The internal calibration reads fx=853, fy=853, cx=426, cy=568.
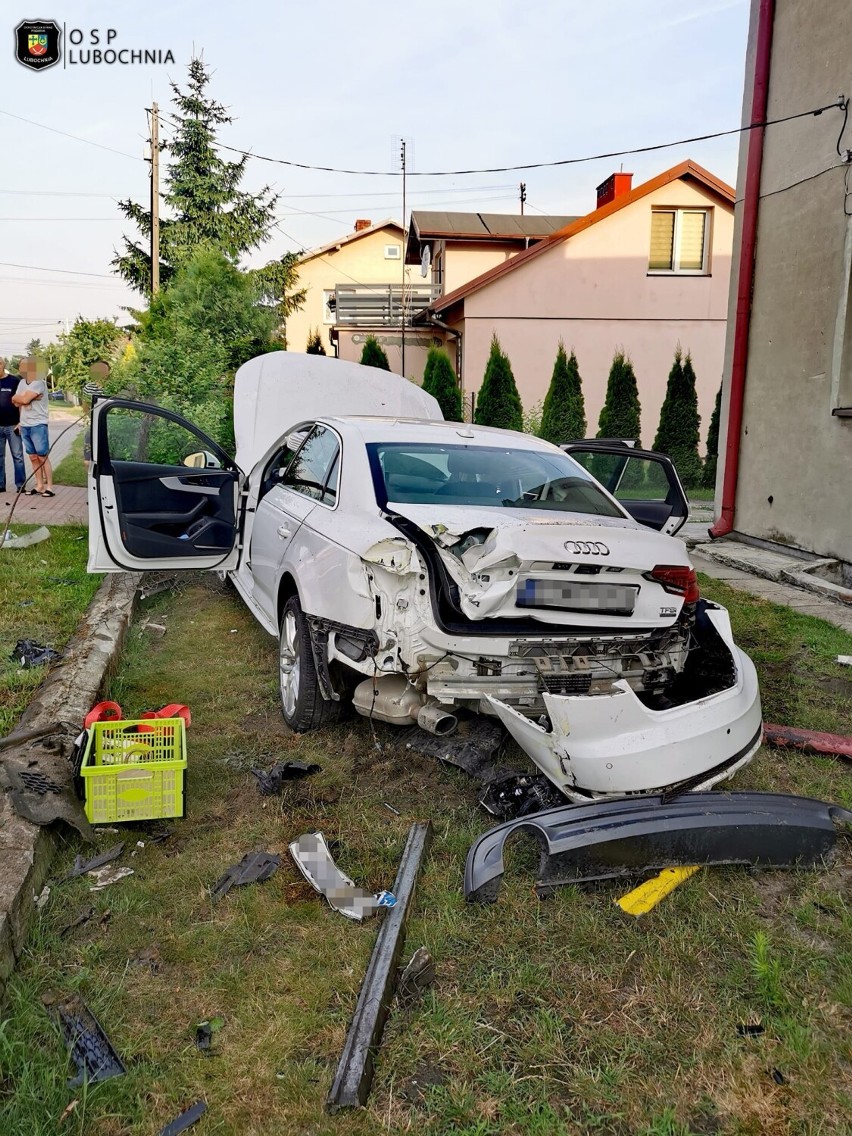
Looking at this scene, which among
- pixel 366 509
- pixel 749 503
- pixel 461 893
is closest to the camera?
pixel 461 893

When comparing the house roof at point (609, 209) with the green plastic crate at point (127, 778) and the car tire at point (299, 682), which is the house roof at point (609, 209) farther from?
the green plastic crate at point (127, 778)

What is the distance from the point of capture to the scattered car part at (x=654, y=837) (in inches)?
117

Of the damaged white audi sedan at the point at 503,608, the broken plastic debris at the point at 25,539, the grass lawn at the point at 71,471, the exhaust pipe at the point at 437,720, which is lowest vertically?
the broken plastic debris at the point at 25,539

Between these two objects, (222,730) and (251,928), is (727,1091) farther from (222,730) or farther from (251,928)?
(222,730)

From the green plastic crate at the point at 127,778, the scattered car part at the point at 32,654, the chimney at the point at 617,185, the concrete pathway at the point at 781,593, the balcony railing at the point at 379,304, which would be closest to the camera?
the green plastic crate at the point at 127,778

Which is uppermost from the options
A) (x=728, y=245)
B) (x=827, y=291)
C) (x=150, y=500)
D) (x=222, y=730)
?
(x=728, y=245)

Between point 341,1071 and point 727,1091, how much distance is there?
99 centimetres

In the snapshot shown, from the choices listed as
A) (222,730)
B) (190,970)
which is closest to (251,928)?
(190,970)

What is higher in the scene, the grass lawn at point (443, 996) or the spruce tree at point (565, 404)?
the spruce tree at point (565, 404)

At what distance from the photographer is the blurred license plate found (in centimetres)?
351

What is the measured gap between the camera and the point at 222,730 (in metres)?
4.52

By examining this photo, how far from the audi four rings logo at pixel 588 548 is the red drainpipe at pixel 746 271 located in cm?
756

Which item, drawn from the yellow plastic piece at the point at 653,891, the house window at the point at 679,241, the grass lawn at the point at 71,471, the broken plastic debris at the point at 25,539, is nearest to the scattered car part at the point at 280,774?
the yellow plastic piece at the point at 653,891

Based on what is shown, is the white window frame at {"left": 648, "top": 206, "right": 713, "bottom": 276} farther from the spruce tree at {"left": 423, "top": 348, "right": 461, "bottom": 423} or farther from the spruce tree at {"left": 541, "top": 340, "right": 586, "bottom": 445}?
the spruce tree at {"left": 423, "top": 348, "right": 461, "bottom": 423}
